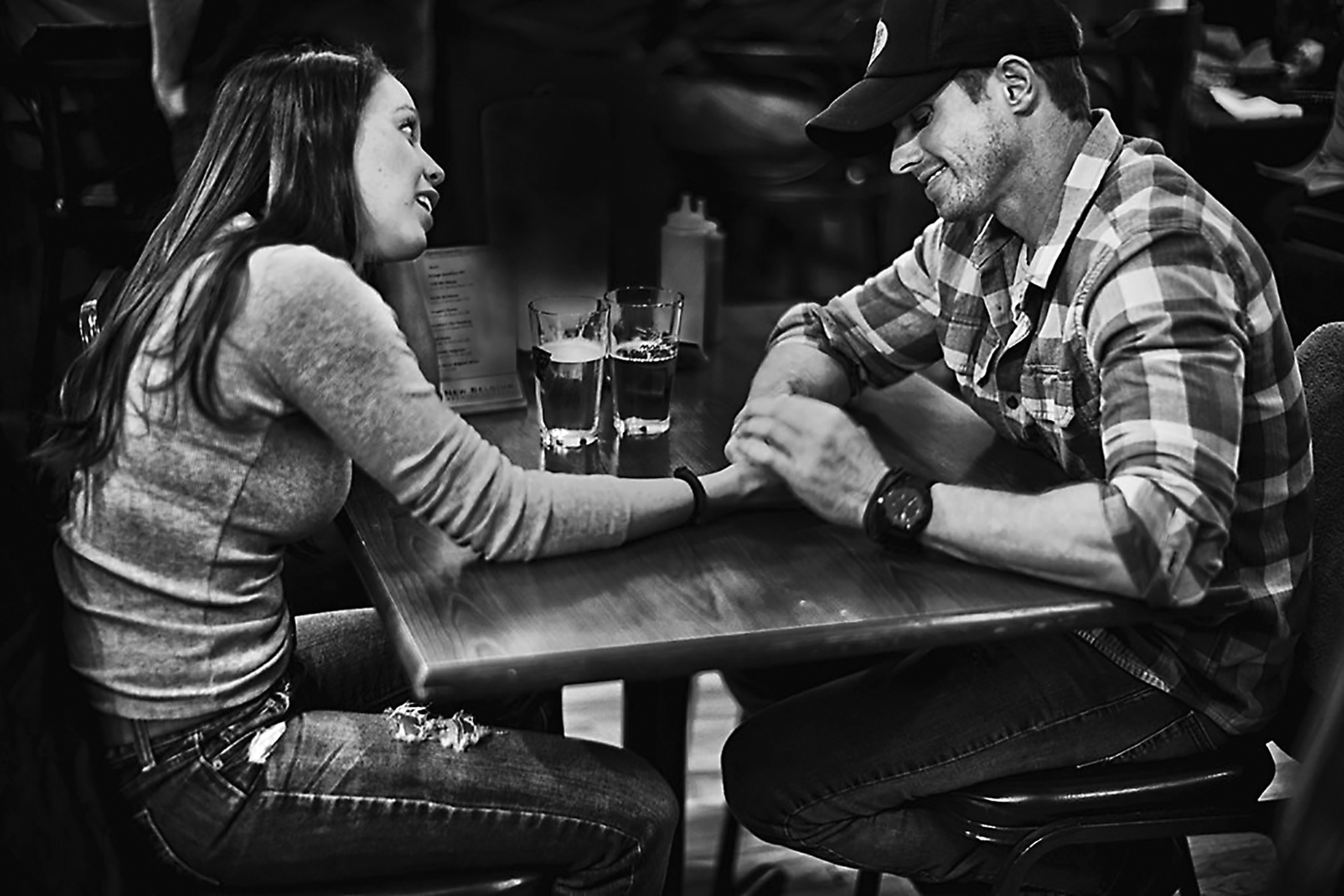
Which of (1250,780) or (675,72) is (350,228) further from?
(675,72)

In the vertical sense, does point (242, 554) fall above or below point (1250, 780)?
above

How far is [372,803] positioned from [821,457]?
24.7 inches

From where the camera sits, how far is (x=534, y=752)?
1.64 m

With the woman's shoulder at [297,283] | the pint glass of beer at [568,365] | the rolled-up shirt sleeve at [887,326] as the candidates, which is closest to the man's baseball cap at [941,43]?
the rolled-up shirt sleeve at [887,326]

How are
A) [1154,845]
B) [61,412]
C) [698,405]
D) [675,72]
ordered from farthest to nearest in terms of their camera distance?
[675,72]
[698,405]
[1154,845]
[61,412]

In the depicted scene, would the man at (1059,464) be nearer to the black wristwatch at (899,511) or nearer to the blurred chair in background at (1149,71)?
the black wristwatch at (899,511)

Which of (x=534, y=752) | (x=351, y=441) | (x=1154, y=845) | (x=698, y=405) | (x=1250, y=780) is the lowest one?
(x=1154, y=845)

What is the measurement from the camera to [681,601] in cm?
153

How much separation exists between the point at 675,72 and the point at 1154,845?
2443 millimetres

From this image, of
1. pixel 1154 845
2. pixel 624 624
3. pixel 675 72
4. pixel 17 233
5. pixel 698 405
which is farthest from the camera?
pixel 675 72

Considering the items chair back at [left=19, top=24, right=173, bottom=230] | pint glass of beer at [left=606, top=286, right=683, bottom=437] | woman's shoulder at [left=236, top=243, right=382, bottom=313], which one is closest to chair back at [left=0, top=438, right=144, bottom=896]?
woman's shoulder at [left=236, top=243, right=382, bottom=313]

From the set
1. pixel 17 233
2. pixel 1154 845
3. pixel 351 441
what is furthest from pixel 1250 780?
pixel 17 233

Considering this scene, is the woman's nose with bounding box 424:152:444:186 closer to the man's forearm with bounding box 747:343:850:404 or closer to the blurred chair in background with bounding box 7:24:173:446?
the man's forearm with bounding box 747:343:850:404

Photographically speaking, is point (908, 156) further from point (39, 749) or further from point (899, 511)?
point (39, 749)
